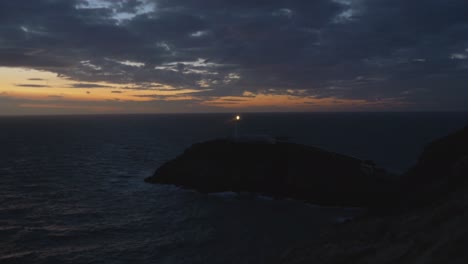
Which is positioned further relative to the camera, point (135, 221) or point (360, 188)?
point (360, 188)

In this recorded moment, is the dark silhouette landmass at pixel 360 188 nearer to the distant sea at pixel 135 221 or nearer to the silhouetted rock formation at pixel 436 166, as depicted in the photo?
the silhouetted rock formation at pixel 436 166

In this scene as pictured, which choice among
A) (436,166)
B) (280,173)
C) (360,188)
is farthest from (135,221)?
(436,166)

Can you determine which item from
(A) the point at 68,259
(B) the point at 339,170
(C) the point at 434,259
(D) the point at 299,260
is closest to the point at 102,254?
(A) the point at 68,259

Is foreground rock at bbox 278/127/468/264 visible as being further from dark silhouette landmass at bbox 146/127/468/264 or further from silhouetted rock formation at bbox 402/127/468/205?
silhouetted rock formation at bbox 402/127/468/205

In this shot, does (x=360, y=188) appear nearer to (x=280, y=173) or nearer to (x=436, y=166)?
(x=280, y=173)

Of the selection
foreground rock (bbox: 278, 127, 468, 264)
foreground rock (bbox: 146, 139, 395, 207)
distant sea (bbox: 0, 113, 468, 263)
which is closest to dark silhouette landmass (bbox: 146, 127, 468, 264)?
foreground rock (bbox: 278, 127, 468, 264)

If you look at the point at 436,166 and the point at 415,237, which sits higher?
the point at 436,166
